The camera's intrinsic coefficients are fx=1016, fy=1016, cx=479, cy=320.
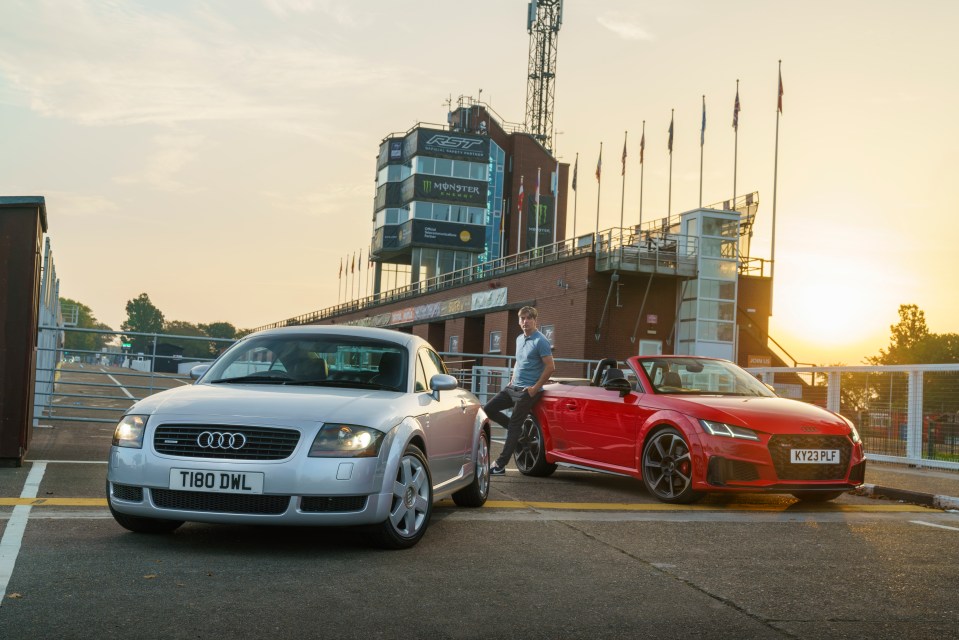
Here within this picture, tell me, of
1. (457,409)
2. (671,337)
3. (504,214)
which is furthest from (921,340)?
(457,409)

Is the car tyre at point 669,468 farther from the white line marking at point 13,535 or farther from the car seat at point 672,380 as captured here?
the white line marking at point 13,535

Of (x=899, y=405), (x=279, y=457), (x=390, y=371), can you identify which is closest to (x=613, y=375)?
(x=390, y=371)

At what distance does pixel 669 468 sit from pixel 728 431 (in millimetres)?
735

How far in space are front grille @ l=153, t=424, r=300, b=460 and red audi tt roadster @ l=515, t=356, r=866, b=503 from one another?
4236 millimetres

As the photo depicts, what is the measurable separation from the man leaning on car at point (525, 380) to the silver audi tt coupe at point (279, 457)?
3991 millimetres

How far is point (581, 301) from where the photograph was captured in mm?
40188

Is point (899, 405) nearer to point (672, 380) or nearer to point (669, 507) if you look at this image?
point (672, 380)

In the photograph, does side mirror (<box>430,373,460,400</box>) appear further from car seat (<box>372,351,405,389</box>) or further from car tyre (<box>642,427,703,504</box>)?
car tyre (<box>642,427,703,504</box>)

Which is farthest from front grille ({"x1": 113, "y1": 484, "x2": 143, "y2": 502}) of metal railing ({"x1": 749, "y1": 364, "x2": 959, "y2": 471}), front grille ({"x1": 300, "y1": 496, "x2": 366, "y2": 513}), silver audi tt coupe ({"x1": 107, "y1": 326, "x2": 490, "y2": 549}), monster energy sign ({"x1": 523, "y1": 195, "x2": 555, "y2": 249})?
monster energy sign ({"x1": 523, "y1": 195, "x2": 555, "y2": 249})

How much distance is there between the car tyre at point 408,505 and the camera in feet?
20.5

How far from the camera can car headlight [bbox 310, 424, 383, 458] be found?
599cm

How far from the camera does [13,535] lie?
632cm

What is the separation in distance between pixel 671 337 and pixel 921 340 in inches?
2655

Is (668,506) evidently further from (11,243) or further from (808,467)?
(11,243)
